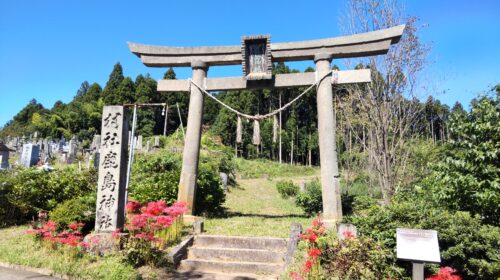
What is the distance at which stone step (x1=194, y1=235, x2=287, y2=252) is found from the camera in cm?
681

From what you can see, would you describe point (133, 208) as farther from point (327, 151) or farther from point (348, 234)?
point (348, 234)

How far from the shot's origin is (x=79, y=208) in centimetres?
767

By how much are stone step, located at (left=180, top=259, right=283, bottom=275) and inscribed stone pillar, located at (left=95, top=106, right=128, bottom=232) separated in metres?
1.68

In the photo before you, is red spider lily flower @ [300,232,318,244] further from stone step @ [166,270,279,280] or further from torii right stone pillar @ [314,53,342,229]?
torii right stone pillar @ [314,53,342,229]

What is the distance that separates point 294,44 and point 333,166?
→ 12.0 ft

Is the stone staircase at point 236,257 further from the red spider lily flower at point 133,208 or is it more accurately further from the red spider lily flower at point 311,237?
the red spider lily flower at point 133,208

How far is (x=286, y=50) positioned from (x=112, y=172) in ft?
18.8

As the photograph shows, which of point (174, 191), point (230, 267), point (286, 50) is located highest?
point (286, 50)

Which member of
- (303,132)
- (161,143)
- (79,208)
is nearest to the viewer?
(79,208)

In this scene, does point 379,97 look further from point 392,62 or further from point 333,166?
point 333,166

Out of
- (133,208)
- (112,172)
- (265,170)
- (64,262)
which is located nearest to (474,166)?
(112,172)

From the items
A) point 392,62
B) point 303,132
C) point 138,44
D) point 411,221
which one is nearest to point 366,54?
point 392,62

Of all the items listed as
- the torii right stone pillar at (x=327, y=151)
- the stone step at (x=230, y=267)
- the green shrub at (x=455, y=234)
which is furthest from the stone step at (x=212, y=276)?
the torii right stone pillar at (x=327, y=151)

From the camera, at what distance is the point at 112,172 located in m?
6.75
